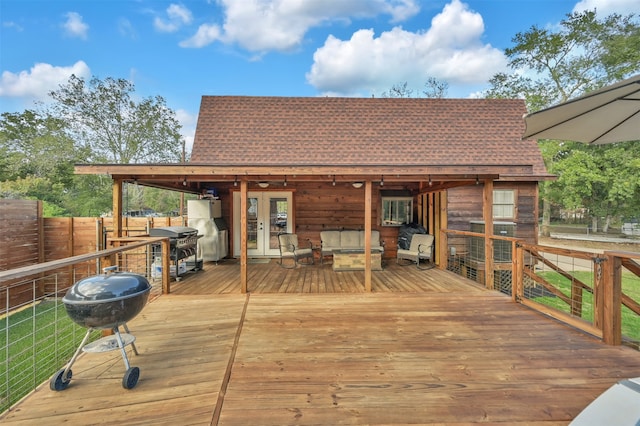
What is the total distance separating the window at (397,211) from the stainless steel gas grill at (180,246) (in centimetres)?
491

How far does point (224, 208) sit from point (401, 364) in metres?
6.62

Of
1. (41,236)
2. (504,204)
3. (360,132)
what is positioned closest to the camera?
(41,236)

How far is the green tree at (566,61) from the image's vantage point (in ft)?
→ 45.1

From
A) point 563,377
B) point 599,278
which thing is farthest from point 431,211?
point 563,377

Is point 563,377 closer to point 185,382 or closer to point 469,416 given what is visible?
point 469,416

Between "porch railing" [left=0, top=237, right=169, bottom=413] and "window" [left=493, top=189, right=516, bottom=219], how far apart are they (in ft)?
26.9

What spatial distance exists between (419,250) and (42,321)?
884cm

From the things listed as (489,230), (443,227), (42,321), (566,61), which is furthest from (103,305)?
(566,61)

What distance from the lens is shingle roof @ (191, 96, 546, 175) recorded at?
7.77 metres

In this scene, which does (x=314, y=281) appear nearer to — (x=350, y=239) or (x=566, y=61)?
(x=350, y=239)

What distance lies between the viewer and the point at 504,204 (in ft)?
26.1

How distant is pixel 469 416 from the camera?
6.01ft

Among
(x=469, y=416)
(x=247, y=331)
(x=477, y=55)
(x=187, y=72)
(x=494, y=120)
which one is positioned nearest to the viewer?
(x=469, y=416)

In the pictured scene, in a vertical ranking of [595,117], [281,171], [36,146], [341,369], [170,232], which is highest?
[36,146]
